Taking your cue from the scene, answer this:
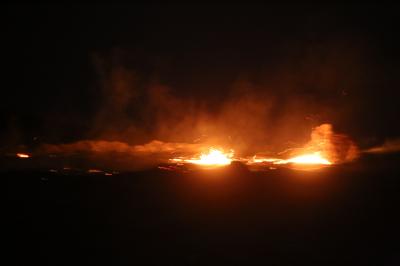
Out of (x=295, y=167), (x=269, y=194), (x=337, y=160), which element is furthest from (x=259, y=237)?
(x=337, y=160)

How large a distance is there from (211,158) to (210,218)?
1984 millimetres

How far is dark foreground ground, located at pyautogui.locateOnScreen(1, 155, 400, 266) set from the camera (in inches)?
410

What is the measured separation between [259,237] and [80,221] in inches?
219

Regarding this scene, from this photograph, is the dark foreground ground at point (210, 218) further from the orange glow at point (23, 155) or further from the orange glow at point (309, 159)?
the orange glow at point (23, 155)

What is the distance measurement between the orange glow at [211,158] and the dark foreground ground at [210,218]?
0.45 meters

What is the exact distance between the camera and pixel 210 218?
469 inches

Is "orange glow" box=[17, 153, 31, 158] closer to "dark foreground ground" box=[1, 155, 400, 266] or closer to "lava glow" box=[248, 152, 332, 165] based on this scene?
"dark foreground ground" box=[1, 155, 400, 266]

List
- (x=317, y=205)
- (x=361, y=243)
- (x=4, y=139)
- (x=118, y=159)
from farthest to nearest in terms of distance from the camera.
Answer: (x=4, y=139) < (x=118, y=159) < (x=317, y=205) < (x=361, y=243)

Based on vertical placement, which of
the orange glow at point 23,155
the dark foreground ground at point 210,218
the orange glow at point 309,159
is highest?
the orange glow at point 309,159

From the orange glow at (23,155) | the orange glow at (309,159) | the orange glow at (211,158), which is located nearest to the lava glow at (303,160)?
the orange glow at (309,159)

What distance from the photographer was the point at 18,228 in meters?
11.4

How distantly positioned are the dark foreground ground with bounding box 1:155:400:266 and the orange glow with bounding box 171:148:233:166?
0.45 m

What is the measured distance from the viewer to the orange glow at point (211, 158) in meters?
12.4

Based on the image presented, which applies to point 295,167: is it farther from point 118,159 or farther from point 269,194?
point 118,159
